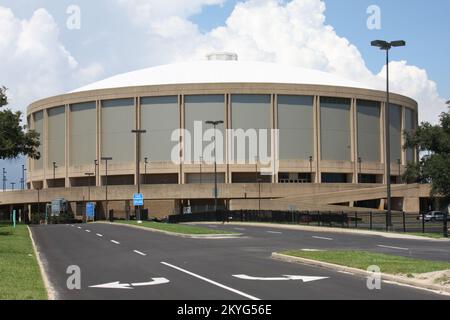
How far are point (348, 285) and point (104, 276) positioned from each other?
624 centimetres

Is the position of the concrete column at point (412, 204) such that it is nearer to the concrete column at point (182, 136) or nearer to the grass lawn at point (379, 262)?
the concrete column at point (182, 136)

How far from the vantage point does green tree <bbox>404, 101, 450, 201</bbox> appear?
40969mm

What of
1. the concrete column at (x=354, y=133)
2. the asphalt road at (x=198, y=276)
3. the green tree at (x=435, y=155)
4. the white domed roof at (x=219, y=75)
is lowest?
the asphalt road at (x=198, y=276)

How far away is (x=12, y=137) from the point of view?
5222 cm

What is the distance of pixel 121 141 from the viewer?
11075 cm

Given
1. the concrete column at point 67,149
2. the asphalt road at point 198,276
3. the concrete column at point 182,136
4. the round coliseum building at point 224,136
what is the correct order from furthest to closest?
the concrete column at point 67,149, the concrete column at point 182,136, the round coliseum building at point 224,136, the asphalt road at point 198,276

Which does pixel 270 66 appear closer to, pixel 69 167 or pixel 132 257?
pixel 69 167

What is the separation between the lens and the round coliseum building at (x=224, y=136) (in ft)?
344

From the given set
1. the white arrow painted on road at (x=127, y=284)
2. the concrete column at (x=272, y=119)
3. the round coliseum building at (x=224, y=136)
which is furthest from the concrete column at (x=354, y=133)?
the white arrow painted on road at (x=127, y=284)

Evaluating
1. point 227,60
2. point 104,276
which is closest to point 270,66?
point 227,60

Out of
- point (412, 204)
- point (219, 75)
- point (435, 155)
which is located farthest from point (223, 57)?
point (435, 155)

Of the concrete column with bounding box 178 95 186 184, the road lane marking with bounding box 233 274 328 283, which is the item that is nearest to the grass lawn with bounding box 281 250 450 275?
the road lane marking with bounding box 233 274 328 283

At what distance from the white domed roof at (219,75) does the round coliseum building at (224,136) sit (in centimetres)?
45

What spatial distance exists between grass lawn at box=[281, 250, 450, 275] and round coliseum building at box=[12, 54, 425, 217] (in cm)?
7637
